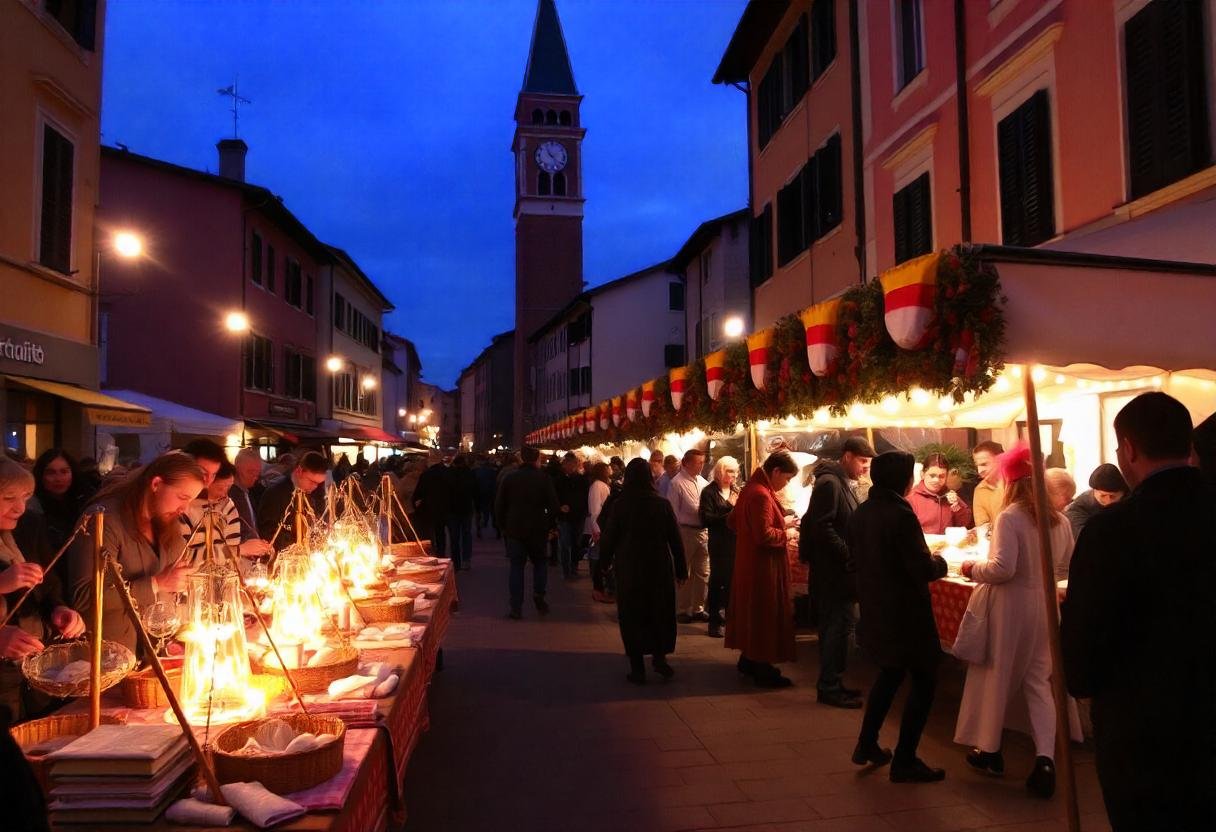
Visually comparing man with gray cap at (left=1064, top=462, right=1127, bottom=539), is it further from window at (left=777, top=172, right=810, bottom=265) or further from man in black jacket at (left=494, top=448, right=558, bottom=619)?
window at (left=777, top=172, right=810, bottom=265)

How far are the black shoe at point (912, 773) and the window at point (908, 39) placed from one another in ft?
31.1

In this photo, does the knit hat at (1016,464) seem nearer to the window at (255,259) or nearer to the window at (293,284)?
the window at (255,259)

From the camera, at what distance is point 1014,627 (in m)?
4.88

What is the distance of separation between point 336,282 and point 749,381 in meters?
31.4

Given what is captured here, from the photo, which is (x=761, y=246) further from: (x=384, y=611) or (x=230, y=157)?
(x=230, y=157)

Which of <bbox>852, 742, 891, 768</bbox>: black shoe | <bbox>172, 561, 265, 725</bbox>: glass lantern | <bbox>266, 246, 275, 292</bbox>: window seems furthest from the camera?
<bbox>266, 246, 275, 292</bbox>: window

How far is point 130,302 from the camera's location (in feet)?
72.9

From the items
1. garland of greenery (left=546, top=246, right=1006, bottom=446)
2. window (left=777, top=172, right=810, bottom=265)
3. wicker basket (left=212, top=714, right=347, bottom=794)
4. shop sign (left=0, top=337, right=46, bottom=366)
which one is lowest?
wicker basket (left=212, top=714, right=347, bottom=794)

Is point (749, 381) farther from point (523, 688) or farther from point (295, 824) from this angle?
point (295, 824)

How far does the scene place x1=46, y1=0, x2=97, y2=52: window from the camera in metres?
12.7

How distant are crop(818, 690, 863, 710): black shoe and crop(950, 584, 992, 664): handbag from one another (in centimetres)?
155

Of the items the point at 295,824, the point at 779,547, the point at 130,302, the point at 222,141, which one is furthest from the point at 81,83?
the point at 222,141

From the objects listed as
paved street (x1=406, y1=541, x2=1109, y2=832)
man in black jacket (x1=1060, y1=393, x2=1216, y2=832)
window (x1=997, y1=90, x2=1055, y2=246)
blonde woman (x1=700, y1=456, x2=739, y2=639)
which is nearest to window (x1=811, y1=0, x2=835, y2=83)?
window (x1=997, y1=90, x2=1055, y2=246)

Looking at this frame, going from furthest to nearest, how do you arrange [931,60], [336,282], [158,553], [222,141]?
[336,282]
[222,141]
[931,60]
[158,553]
